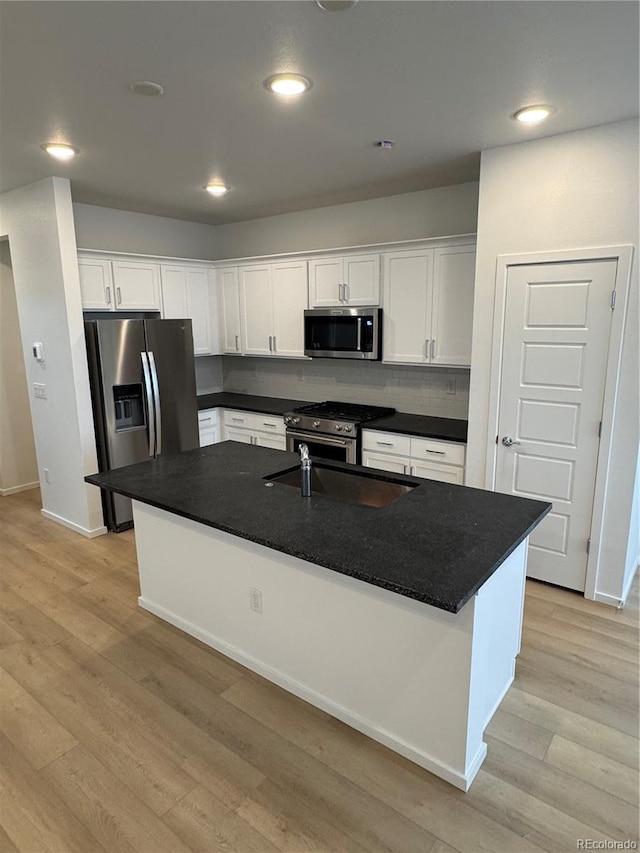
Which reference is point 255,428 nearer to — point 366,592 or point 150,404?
point 150,404

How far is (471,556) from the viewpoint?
1.78 metres

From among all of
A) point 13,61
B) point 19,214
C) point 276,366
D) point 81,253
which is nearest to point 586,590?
point 276,366

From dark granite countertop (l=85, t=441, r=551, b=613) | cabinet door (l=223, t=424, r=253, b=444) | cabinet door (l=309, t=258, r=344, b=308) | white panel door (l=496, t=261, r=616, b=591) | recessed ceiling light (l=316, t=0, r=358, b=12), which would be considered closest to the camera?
recessed ceiling light (l=316, t=0, r=358, b=12)

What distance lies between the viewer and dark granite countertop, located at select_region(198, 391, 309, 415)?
15.9 ft

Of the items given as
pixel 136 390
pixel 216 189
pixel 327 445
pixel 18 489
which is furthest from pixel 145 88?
pixel 18 489

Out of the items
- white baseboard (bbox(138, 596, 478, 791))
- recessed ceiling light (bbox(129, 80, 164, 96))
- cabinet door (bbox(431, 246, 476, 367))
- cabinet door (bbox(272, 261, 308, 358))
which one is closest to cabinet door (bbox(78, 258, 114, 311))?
cabinet door (bbox(272, 261, 308, 358))

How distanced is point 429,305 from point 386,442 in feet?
3.61

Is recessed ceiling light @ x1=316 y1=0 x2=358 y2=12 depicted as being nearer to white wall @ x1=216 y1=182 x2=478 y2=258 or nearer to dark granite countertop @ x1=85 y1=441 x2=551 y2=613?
dark granite countertop @ x1=85 y1=441 x2=551 y2=613

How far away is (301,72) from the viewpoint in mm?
2070

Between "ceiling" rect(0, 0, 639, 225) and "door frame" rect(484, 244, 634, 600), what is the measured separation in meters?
0.66

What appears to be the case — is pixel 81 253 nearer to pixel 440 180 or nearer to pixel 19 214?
pixel 19 214

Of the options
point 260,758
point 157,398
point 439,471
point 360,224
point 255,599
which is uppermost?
point 360,224

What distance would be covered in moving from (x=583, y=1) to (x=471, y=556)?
72.9 inches

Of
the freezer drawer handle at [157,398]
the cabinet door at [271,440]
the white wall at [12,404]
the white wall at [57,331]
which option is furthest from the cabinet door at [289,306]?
the white wall at [12,404]
